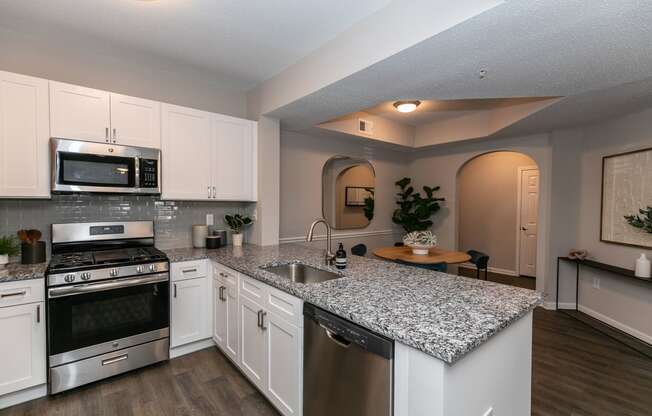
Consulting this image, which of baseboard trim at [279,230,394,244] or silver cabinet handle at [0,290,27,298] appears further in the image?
baseboard trim at [279,230,394,244]

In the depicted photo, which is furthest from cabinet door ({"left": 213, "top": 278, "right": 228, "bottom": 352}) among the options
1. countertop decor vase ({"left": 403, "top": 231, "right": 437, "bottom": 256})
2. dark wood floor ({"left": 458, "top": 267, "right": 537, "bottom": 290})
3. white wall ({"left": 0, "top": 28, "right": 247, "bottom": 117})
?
dark wood floor ({"left": 458, "top": 267, "right": 537, "bottom": 290})

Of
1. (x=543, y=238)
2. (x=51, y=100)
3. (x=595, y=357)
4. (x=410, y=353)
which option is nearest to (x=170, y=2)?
(x=51, y=100)

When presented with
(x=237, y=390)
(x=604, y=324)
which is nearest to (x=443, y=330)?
(x=237, y=390)

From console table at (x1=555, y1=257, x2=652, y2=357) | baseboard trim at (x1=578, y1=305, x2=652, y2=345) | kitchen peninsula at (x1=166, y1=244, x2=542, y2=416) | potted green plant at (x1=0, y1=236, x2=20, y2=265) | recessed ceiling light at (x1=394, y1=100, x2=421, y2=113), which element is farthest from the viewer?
recessed ceiling light at (x1=394, y1=100, x2=421, y2=113)

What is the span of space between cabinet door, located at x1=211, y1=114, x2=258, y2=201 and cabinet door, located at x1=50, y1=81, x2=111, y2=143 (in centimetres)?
91

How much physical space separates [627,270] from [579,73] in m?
2.42

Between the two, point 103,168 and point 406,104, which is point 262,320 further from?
point 406,104

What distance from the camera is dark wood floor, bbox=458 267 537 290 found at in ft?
17.1

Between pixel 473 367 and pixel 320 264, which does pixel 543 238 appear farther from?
pixel 473 367

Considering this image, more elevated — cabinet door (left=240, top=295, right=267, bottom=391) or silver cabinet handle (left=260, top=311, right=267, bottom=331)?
silver cabinet handle (left=260, top=311, right=267, bottom=331)

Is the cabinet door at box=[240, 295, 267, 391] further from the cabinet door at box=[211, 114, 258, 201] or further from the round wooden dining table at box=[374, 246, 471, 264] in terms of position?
the round wooden dining table at box=[374, 246, 471, 264]

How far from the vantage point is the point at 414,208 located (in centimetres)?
531

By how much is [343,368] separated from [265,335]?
2.49ft

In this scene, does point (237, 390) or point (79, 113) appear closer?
point (237, 390)
